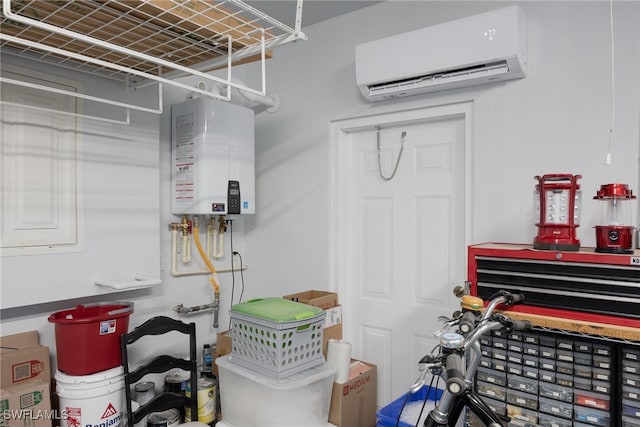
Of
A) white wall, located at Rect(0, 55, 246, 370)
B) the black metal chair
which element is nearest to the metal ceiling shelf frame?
white wall, located at Rect(0, 55, 246, 370)

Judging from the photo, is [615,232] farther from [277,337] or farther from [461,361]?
[277,337]

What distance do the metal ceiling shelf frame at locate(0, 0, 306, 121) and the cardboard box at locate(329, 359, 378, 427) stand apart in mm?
1577

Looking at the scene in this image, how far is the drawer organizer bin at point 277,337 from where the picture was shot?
1971 millimetres

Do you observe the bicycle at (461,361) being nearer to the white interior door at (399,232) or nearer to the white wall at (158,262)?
the white interior door at (399,232)

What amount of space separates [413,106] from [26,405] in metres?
2.37

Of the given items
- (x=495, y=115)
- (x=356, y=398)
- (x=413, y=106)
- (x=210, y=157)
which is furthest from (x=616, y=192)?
(x=210, y=157)

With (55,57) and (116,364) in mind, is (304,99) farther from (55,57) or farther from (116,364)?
(116,364)

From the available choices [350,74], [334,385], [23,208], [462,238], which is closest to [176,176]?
[23,208]

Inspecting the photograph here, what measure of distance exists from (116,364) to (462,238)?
188 centimetres

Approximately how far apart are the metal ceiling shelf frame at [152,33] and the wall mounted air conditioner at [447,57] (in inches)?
28.2

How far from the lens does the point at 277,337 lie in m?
1.95

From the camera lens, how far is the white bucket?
1.93m

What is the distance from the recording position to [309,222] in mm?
2891

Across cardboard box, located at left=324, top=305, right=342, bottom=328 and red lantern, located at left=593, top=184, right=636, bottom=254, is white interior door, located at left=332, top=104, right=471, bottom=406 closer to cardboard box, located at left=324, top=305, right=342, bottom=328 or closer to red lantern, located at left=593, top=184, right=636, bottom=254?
cardboard box, located at left=324, top=305, right=342, bottom=328
